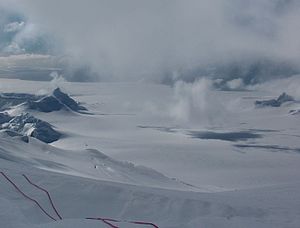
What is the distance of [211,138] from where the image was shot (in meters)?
189

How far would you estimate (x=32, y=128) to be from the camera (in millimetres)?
172500

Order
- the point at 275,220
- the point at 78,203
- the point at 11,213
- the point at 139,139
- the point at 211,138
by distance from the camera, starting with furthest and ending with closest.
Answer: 1. the point at 211,138
2. the point at 139,139
3. the point at 78,203
4. the point at 275,220
5. the point at 11,213

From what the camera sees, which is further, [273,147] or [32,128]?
[32,128]

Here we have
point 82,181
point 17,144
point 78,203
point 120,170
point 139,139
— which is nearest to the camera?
point 78,203

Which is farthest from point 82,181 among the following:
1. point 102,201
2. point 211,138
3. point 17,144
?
point 211,138

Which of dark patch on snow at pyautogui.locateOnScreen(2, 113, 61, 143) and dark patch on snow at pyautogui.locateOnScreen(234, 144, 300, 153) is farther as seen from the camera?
dark patch on snow at pyautogui.locateOnScreen(2, 113, 61, 143)

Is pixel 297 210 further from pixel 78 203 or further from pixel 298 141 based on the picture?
pixel 298 141

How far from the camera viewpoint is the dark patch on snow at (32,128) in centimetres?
16625

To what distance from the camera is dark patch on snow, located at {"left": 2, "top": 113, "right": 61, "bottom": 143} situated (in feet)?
545

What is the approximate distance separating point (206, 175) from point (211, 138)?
306 ft

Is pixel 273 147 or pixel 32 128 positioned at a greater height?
pixel 32 128

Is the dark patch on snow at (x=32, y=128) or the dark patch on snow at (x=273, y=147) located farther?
the dark patch on snow at (x=32, y=128)

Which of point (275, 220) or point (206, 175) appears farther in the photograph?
point (206, 175)

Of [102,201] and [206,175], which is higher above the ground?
[102,201]
